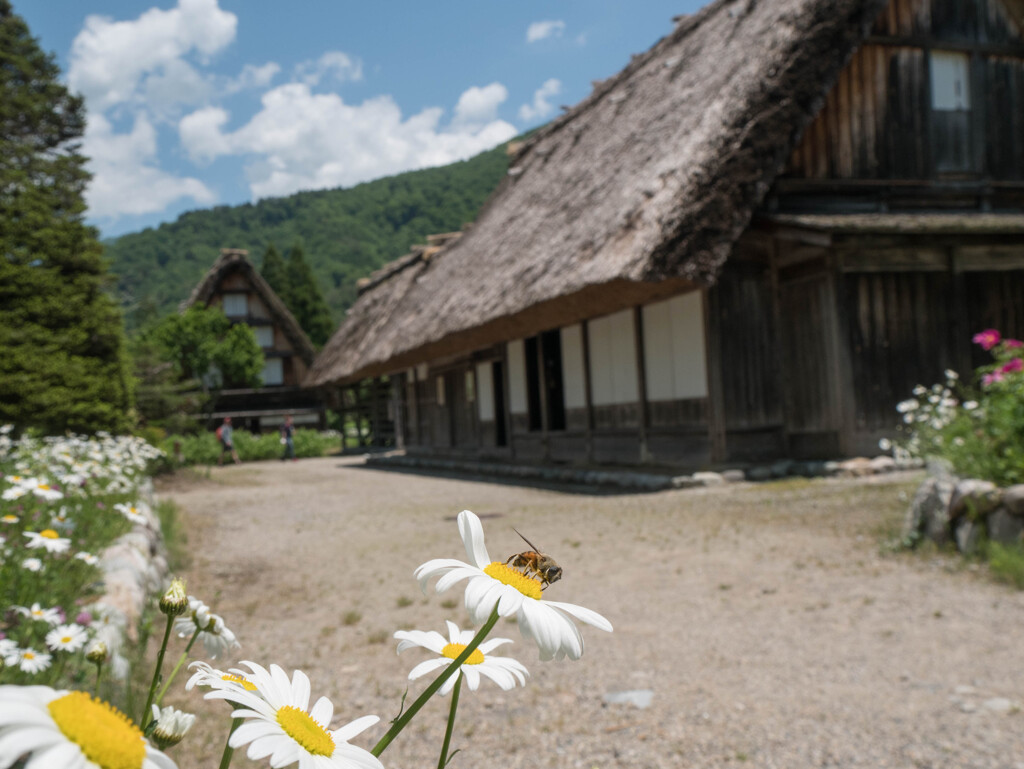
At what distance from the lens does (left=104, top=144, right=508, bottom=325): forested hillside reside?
5119 cm

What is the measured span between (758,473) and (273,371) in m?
25.0

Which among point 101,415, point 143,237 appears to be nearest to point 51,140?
point 101,415

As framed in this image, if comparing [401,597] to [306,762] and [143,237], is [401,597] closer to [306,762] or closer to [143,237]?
[306,762]

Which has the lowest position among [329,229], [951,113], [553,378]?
[553,378]

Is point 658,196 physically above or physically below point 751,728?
above

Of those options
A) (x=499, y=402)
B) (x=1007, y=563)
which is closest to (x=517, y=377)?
(x=499, y=402)

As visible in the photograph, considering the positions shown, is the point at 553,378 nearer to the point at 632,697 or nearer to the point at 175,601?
the point at 632,697

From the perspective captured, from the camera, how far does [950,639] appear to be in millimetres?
3305

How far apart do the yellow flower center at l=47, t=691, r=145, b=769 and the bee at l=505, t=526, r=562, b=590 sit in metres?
0.35

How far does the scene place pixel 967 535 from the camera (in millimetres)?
4555

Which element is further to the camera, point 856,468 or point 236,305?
point 236,305

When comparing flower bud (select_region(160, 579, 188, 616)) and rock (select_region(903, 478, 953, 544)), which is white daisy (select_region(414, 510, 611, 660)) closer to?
flower bud (select_region(160, 579, 188, 616))

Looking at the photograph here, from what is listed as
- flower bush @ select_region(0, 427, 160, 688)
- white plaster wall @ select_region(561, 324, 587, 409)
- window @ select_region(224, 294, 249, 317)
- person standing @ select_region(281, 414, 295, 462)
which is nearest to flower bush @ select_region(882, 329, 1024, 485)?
flower bush @ select_region(0, 427, 160, 688)

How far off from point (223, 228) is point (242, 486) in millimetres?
50764
